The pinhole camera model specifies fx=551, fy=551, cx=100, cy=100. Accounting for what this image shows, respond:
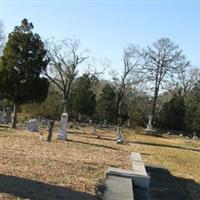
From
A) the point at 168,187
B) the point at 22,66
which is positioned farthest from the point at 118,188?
the point at 22,66

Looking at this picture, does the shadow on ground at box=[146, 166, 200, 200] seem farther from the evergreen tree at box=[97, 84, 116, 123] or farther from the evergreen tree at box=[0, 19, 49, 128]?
the evergreen tree at box=[97, 84, 116, 123]

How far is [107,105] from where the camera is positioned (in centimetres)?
8162

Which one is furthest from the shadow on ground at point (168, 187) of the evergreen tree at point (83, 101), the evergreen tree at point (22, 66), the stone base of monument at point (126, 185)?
the evergreen tree at point (83, 101)

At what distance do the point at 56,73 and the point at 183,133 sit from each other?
21187 millimetres

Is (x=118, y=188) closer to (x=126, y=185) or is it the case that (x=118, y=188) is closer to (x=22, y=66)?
(x=126, y=185)

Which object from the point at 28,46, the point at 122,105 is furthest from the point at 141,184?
the point at 122,105

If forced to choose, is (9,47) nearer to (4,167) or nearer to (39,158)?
(39,158)

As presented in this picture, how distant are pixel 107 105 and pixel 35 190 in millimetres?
72598

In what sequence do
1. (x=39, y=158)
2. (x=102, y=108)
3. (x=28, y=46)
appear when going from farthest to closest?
(x=102, y=108)
(x=28, y=46)
(x=39, y=158)

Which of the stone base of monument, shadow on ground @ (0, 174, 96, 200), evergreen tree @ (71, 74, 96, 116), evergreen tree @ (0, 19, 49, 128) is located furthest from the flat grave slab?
evergreen tree @ (71, 74, 96, 116)

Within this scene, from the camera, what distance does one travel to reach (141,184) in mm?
12078

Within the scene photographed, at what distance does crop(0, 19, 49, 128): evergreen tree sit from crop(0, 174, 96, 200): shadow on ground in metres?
27.3

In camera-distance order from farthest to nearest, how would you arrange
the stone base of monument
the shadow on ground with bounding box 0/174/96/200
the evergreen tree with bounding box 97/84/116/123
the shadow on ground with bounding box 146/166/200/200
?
the evergreen tree with bounding box 97/84/116/123 < the shadow on ground with bounding box 146/166/200/200 < the stone base of monument < the shadow on ground with bounding box 0/174/96/200

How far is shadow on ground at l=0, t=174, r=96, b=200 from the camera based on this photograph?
8.54m
